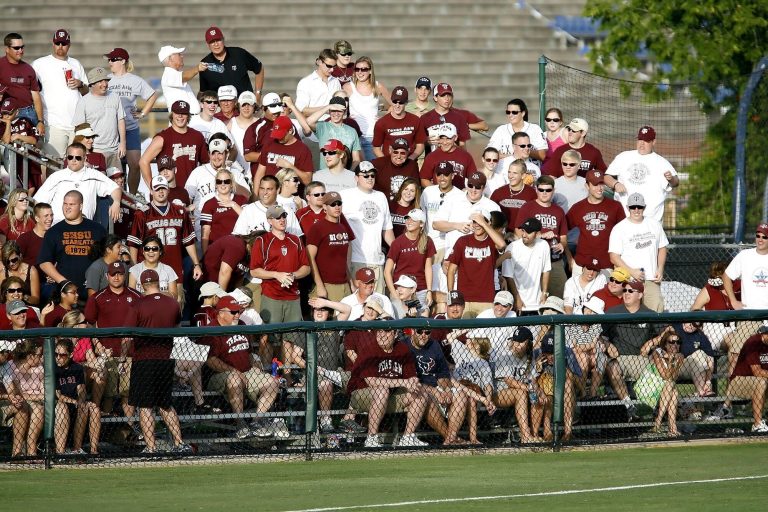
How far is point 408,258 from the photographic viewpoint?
1381cm

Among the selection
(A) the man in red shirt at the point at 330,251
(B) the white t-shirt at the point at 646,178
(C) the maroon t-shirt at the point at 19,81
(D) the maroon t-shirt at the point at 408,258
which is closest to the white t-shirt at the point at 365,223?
(D) the maroon t-shirt at the point at 408,258

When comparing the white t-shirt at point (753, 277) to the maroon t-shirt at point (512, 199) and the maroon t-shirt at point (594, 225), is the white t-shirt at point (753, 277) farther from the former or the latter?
the maroon t-shirt at point (512, 199)

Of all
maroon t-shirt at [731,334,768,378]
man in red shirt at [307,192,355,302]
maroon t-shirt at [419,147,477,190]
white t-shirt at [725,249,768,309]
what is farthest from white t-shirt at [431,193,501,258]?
maroon t-shirt at [731,334,768,378]

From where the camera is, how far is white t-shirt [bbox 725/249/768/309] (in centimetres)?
1376

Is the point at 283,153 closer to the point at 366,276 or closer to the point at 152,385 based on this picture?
the point at 366,276

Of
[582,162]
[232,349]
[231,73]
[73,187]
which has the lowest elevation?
[232,349]

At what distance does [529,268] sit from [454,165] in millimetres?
1792

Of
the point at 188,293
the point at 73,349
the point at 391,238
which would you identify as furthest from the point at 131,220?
the point at 73,349

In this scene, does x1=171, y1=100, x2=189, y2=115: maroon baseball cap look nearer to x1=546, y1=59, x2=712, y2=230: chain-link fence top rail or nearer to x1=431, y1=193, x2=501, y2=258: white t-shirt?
x1=431, y1=193, x2=501, y2=258: white t-shirt

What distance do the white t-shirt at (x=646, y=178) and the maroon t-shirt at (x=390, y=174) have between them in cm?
232

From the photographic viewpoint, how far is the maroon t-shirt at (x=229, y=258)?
13.5m

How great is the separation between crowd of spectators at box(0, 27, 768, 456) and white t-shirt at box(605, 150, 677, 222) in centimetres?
3

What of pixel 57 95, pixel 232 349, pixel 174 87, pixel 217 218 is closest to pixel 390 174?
pixel 217 218

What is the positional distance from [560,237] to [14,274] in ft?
18.3
